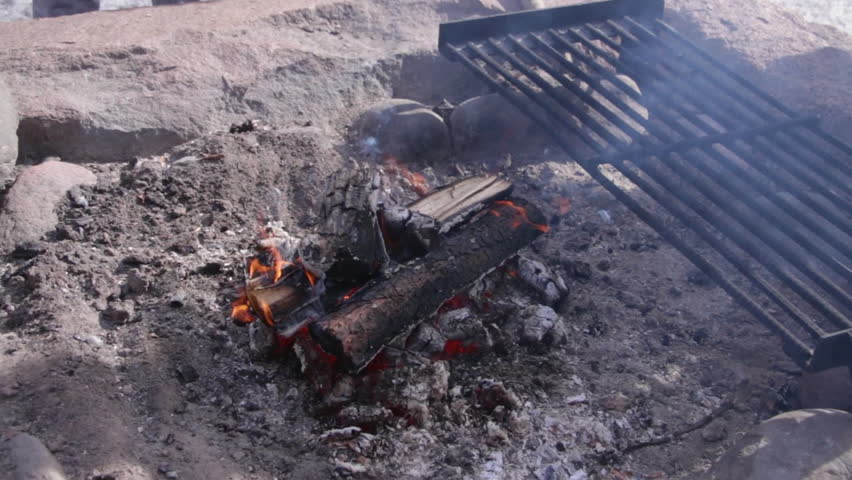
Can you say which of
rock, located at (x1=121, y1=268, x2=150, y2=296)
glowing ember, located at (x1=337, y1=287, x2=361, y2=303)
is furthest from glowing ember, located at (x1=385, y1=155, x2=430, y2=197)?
rock, located at (x1=121, y1=268, x2=150, y2=296)

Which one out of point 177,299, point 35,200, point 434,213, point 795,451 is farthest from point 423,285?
point 35,200

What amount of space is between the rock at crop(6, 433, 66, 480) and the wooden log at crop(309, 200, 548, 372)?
3.51 ft

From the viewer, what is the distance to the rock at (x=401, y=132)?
15.0ft

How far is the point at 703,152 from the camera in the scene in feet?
13.2

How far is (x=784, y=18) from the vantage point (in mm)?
6793

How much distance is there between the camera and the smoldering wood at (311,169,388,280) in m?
3.11

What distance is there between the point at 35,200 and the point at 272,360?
1.76m

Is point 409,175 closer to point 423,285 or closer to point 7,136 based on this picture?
point 423,285

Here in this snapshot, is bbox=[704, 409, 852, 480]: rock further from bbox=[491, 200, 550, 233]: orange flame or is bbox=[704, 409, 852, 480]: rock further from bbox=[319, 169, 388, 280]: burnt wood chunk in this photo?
bbox=[319, 169, 388, 280]: burnt wood chunk

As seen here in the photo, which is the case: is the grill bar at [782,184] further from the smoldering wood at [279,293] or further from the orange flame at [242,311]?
the orange flame at [242,311]

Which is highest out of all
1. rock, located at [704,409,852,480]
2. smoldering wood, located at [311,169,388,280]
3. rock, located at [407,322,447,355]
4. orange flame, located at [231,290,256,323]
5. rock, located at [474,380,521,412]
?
smoldering wood, located at [311,169,388,280]

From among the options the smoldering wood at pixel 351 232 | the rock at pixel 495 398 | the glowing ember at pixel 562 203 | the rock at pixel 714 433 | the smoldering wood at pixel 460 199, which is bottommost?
the rock at pixel 714 433

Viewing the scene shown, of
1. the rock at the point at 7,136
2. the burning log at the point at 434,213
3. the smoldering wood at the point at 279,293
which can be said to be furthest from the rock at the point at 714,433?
the rock at the point at 7,136

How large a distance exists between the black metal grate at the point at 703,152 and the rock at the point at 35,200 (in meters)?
2.65
